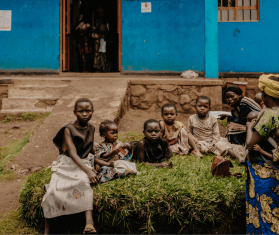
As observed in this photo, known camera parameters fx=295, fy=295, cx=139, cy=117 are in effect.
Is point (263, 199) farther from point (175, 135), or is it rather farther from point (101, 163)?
point (175, 135)

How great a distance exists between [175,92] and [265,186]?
189 inches

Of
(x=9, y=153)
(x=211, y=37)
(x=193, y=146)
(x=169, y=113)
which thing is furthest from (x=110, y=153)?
(x=211, y=37)

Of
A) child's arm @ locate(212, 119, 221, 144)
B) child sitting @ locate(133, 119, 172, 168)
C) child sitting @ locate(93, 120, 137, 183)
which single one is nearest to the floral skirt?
A: child sitting @ locate(93, 120, 137, 183)

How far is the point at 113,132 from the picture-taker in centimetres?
361

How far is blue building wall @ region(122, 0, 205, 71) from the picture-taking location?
25.3 ft

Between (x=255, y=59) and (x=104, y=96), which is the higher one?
(x=255, y=59)

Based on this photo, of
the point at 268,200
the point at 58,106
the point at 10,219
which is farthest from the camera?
the point at 58,106

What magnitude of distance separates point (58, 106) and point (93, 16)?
5.90m

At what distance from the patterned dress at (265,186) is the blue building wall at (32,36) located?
6680 millimetres

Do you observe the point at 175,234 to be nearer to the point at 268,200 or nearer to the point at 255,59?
the point at 268,200

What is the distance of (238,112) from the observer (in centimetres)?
459

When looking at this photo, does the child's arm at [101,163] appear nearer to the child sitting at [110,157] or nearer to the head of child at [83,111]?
the child sitting at [110,157]

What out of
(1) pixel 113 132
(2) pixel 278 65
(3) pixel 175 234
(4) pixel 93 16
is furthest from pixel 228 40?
(3) pixel 175 234

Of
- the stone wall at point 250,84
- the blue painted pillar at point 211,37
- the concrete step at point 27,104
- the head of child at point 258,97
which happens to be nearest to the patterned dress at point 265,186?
the head of child at point 258,97
